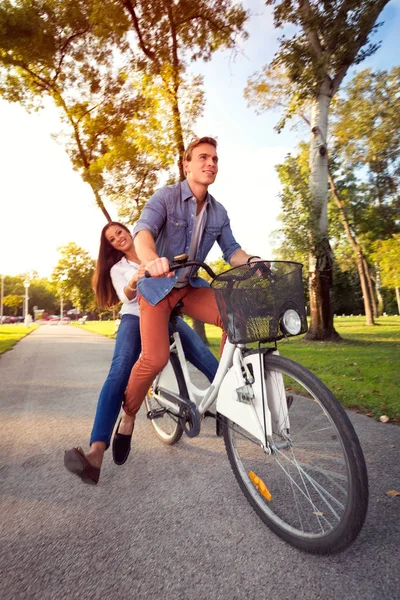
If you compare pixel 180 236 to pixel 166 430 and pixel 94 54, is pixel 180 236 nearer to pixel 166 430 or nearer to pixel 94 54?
pixel 166 430

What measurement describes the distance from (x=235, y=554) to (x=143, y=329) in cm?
141

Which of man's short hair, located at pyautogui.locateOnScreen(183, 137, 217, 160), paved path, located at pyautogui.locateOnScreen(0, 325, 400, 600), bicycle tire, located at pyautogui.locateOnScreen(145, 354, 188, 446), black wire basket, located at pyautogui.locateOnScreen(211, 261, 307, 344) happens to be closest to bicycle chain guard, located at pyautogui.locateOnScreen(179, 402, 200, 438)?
Result: bicycle tire, located at pyautogui.locateOnScreen(145, 354, 188, 446)

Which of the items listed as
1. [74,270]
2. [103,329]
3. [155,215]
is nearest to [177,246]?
[155,215]

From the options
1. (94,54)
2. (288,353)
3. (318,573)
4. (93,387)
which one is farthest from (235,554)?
(94,54)

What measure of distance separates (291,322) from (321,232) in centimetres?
946

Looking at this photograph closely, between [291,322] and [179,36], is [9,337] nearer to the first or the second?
[179,36]

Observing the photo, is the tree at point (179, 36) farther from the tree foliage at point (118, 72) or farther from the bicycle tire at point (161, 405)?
the bicycle tire at point (161, 405)

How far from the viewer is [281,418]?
7.57 feet

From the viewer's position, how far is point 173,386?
3346 millimetres

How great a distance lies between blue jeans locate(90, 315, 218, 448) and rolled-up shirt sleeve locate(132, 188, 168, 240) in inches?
31.6

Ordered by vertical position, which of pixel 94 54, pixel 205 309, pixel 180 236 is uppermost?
pixel 94 54

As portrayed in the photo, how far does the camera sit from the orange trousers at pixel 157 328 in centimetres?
286

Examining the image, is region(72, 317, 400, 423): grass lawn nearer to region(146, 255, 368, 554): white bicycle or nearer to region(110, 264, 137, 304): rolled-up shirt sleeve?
region(146, 255, 368, 554): white bicycle

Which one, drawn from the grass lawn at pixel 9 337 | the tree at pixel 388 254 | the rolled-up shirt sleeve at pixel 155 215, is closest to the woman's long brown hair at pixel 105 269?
the rolled-up shirt sleeve at pixel 155 215
